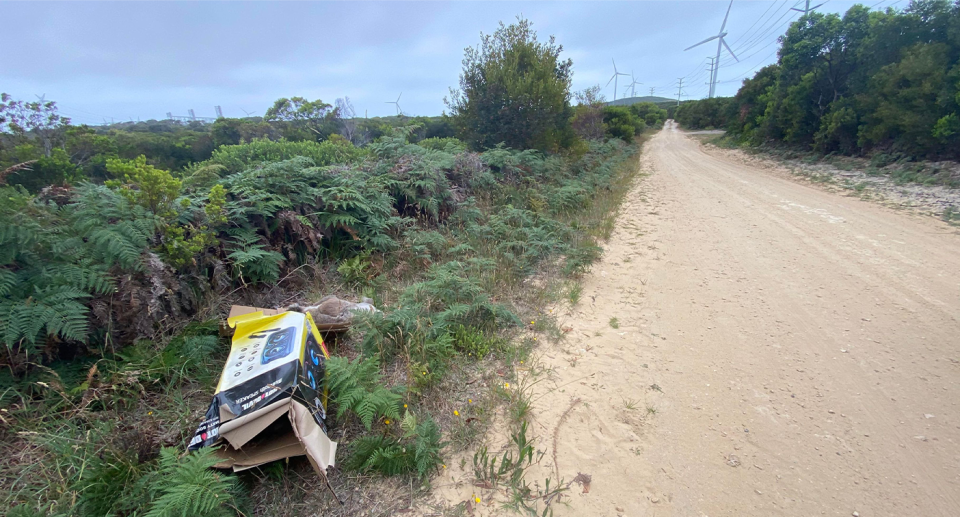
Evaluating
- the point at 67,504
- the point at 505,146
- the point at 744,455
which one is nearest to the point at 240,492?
the point at 67,504

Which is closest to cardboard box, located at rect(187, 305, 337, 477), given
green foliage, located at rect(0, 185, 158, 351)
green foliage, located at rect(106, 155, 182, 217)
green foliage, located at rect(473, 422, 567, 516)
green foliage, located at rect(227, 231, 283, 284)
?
green foliage, located at rect(473, 422, 567, 516)

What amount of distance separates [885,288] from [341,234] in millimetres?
6553

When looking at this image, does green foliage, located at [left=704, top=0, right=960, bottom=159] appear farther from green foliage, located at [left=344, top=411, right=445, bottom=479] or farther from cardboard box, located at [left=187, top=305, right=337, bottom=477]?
cardboard box, located at [left=187, top=305, right=337, bottom=477]

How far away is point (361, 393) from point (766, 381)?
313 centimetres

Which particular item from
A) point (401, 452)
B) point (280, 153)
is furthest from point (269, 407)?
point (280, 153)

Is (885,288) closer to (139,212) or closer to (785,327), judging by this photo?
(785,327)

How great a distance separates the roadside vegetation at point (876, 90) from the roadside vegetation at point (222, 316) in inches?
492

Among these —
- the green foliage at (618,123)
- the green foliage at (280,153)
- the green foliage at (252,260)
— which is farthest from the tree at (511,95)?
the green foliage at (618,123)

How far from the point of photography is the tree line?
11.2 m

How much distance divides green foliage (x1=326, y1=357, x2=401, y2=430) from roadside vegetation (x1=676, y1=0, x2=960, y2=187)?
13.7 m

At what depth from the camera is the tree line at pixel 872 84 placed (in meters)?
11.2

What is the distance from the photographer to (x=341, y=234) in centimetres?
521

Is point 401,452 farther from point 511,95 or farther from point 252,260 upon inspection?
point 511,95

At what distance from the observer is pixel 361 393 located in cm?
243
